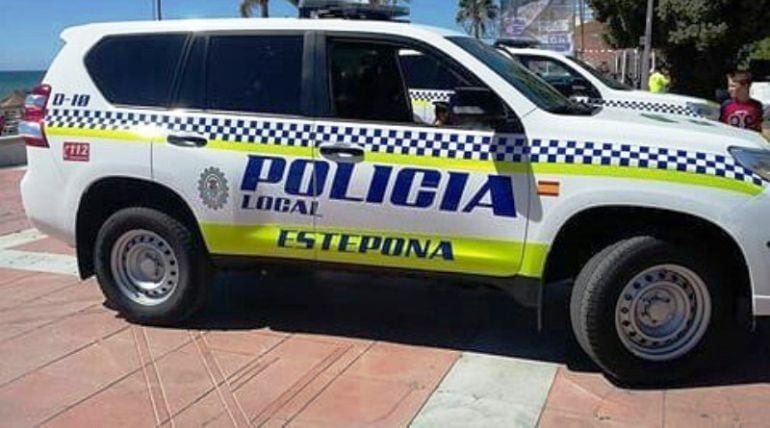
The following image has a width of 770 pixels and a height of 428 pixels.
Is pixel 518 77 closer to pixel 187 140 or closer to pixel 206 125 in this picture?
pixel 206 125

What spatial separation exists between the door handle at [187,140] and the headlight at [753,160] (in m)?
2.83

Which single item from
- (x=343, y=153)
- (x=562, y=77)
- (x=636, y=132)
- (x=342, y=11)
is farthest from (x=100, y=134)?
(x=562, y=77)

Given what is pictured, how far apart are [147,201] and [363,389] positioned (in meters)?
1.85

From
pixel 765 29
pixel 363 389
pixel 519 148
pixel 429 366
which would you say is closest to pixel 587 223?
pixel 519 148

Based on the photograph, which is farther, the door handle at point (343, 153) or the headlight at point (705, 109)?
the headlight at point (705, 109)

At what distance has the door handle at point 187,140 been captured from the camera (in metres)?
4.71

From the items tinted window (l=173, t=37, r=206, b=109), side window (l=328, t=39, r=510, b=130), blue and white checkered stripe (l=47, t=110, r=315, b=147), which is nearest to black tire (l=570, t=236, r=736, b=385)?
side window (l=328, t=39, r=510, b=130)

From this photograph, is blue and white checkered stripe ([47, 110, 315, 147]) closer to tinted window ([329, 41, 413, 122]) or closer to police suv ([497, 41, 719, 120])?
tinted window ([329, 41, 413, 122])

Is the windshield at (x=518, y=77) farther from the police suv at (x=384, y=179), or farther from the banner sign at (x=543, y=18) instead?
the banner sign at (x=543, y=18)

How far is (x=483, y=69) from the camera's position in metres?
4.41

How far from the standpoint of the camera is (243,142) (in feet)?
15.2

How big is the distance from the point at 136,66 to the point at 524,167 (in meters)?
2.44

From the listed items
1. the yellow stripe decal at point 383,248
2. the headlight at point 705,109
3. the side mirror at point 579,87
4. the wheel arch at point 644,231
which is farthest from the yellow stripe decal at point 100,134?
the headlight at point 705,109

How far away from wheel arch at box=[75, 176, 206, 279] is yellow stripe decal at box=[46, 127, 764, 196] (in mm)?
311
